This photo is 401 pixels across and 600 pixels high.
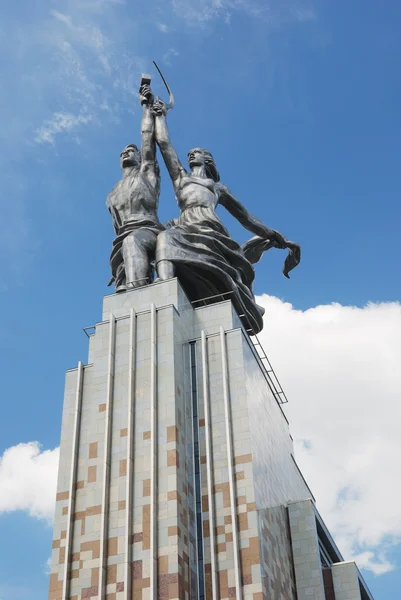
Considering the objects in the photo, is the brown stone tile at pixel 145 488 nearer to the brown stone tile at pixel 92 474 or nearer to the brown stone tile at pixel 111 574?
the brown stone tile at pixel 92 474

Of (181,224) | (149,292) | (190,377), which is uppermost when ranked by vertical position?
(181,224)

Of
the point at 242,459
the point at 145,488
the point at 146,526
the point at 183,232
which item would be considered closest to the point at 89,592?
the point at 146,526

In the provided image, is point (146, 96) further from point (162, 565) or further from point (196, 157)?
point (162, 565)

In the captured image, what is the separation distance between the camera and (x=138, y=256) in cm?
2938

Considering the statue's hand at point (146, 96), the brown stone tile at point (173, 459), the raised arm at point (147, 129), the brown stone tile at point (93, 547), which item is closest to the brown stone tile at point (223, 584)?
the brown stone tile at point (173, 459)

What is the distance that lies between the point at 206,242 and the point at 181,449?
859 cm

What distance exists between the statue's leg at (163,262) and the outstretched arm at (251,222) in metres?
4.59

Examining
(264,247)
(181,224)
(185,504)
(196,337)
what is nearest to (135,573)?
(185,504)

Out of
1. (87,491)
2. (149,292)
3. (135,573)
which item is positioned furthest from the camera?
(149,292)

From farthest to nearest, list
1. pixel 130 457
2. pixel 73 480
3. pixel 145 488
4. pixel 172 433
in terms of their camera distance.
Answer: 1. pixel 73 480
2. pixel 172 433
3. pixel 130 457
4. pixel 145 488

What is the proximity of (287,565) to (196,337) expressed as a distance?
7.13m

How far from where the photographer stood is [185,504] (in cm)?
2264

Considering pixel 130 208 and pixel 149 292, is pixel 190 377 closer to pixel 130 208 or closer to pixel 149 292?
pixel 149 292

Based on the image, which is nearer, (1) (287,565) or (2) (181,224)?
(1) (287,565)
